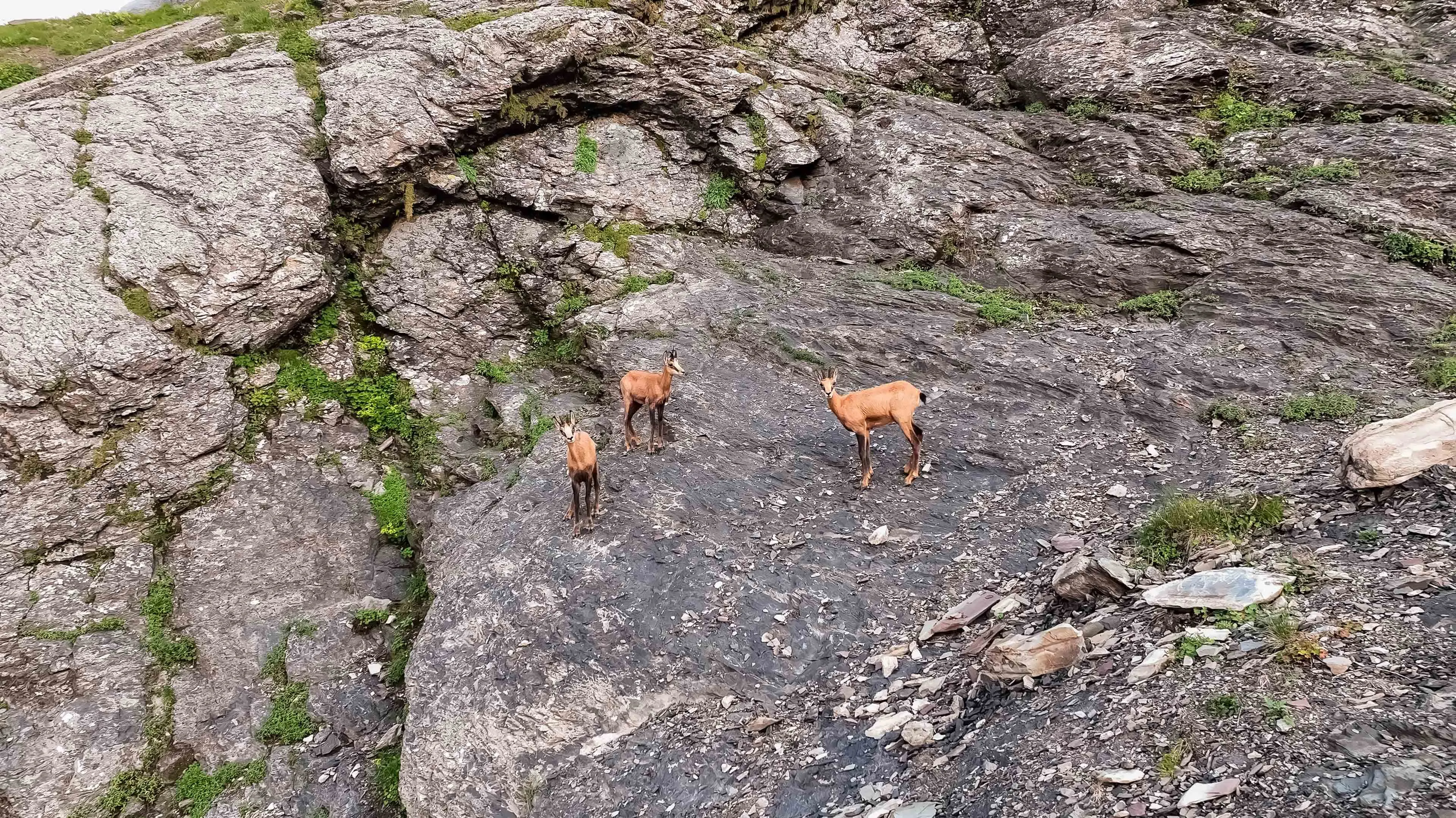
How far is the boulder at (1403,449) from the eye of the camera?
253 inches

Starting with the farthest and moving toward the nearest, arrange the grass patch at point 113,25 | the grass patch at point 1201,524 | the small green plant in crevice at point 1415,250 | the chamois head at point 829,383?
the grass patch at point 113,25 < the small green plant in crevice at point 1415,250 < the chamois head at point 829,383 < the grass patch at point 1201,524

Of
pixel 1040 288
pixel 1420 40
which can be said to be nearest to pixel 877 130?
pixel 1040 288

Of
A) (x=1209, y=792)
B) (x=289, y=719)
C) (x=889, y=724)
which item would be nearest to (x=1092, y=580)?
(x=889, y=724)

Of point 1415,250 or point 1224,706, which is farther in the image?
point 1415,250

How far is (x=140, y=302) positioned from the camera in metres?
12.0

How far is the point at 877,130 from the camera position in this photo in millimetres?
17047

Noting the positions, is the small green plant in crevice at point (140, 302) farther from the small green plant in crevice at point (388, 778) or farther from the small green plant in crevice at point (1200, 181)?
the small green plant in crevice at point (1200, 181)

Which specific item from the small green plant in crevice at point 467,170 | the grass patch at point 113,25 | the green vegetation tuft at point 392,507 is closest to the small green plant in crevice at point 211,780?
the green vegetation tuft at point 392,507

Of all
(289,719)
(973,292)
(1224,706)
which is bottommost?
(289,719)

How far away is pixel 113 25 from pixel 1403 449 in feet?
86.8

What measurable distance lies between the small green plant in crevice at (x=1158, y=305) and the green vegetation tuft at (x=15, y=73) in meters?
23.1

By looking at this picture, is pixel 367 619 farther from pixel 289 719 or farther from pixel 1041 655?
pixel 1041 655

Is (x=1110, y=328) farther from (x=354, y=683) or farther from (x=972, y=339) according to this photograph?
(x=354, y=683)

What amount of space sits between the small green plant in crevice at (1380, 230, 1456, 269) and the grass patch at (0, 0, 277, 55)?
23864 millimetres
